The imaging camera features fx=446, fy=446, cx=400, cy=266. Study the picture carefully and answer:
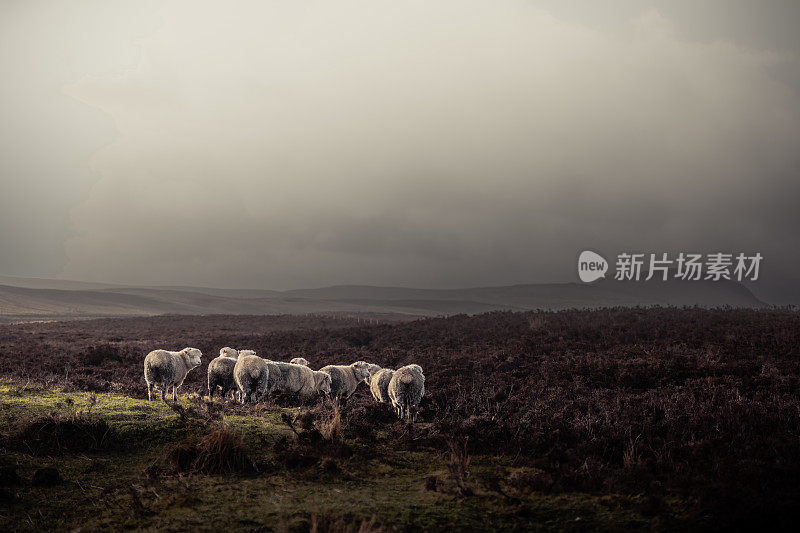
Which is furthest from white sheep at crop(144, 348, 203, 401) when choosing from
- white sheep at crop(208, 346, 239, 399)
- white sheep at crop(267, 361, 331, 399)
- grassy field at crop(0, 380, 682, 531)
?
grassy field at crop(0, 380, 682, 531)

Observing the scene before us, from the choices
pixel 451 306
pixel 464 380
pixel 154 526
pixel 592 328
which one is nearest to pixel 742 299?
pixel 451 306

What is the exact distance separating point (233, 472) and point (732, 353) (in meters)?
18.1

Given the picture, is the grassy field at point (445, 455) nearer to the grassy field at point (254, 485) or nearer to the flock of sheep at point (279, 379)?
the grassy field at point (254, 485)

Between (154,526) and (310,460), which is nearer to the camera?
→ (154,526)

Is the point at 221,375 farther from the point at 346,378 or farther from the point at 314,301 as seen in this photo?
the point at 314,301

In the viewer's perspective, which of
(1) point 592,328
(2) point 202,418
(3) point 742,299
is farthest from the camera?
(3) point 742,299

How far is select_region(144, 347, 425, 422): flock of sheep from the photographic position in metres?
11.7

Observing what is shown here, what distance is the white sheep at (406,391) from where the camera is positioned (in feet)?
37.8

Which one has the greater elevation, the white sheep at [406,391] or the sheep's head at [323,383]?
the white sheep at [406,391]

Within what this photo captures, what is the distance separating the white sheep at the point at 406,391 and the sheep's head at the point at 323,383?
284cm

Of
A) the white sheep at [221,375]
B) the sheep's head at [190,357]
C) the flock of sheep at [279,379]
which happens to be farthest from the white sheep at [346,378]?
the sheep's head at [190,357]

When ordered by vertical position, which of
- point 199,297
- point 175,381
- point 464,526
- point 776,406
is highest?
point 776,406

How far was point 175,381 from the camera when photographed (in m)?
13.4

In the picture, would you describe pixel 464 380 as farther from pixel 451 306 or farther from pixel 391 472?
pixel 451 306
